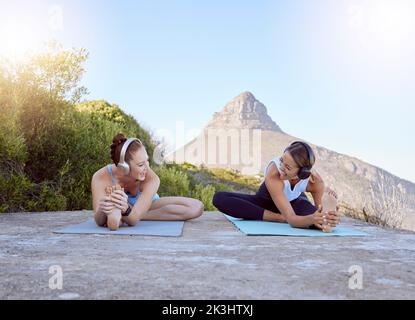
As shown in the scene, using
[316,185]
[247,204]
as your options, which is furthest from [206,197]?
[316,185]

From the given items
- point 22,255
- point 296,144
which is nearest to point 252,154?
point 296,144

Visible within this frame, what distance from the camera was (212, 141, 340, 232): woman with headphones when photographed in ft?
11.6

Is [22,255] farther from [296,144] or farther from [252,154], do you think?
[252,154]

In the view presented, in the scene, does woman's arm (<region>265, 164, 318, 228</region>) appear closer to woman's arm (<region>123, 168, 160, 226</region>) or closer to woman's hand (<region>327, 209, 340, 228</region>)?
woman's hand (<region>327, 209, 340, 228</region>)

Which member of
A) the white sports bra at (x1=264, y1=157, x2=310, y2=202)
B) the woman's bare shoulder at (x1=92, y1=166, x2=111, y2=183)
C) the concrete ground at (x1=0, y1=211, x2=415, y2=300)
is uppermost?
the woman's bare shoulder at (x1=92, y1=166, x2=111, y2=183)

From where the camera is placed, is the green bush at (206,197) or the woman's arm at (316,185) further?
the green bush at (206,197)

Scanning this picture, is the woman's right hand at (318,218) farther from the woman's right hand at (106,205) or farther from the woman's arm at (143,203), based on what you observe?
the woman's right hand at (106,205)

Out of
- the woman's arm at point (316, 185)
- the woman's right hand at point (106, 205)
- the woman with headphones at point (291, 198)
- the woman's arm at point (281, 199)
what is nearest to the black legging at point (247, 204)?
the woman with headphones at point (291, 198)

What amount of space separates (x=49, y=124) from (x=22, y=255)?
144 inches

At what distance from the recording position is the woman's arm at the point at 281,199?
3696 mm

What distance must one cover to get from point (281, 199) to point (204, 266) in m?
1.62

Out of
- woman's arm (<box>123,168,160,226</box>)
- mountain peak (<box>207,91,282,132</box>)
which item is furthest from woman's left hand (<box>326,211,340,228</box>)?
mountain peak (<box>207,91,282,132</box>)

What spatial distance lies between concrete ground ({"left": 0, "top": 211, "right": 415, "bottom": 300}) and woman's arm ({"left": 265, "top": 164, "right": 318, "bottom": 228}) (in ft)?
1.18

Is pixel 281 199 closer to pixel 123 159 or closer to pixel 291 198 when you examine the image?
pixel 291 198
